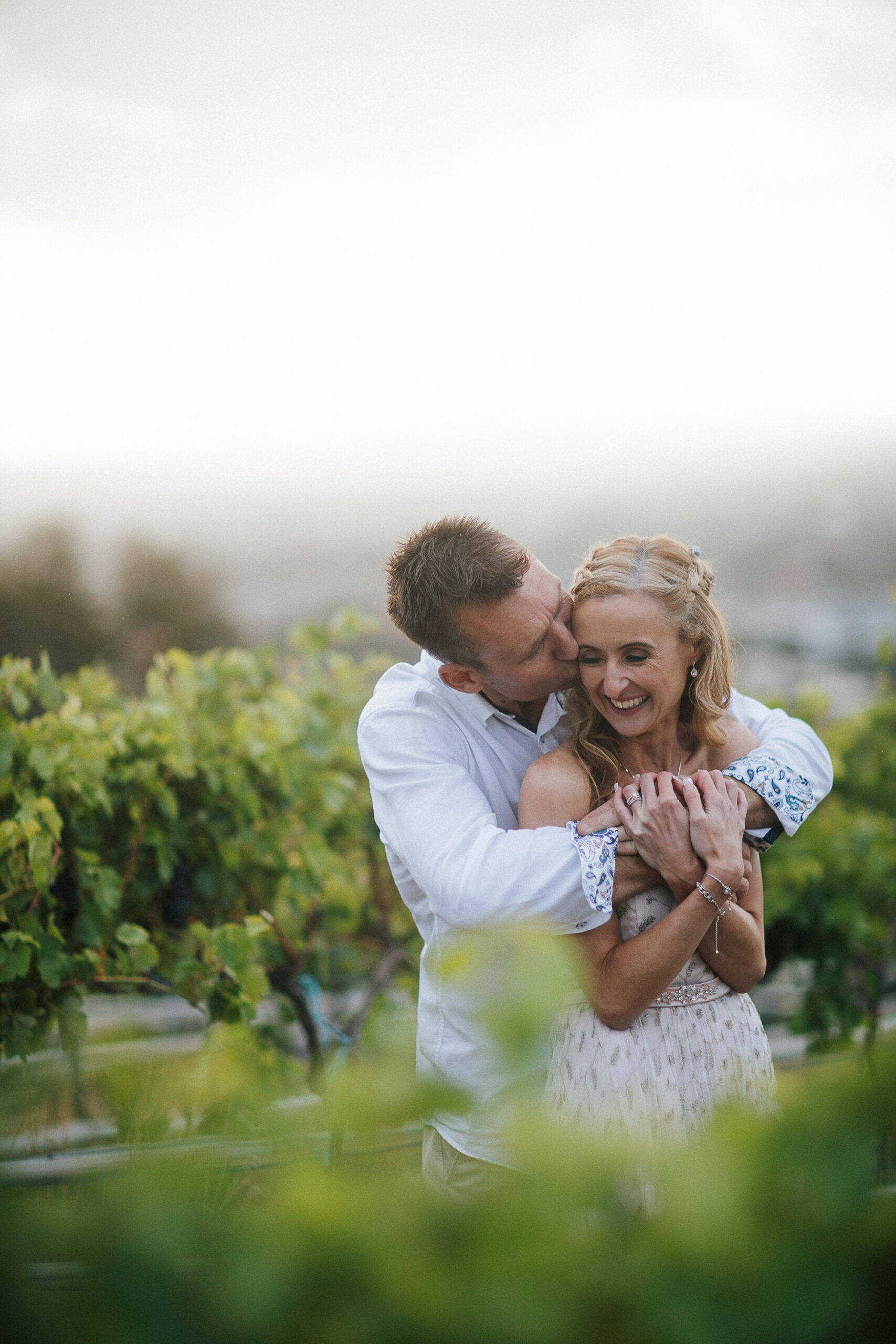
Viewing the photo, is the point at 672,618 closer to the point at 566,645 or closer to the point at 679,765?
the point at 566,645

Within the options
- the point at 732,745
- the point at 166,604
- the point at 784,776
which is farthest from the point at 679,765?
the point at 166,604

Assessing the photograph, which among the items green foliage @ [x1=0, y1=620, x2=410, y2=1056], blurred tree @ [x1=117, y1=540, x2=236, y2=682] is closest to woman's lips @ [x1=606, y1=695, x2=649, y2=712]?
green foliage @ [x1=0, y1=620, x2=410, y2=1056]

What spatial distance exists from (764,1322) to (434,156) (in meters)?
5.02

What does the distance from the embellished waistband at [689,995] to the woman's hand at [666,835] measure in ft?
0.87

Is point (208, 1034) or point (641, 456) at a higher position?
point (641, 456)

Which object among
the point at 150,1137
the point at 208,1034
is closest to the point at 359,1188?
the point at 150,1137

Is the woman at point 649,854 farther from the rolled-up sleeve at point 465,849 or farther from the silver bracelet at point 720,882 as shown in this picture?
the rolled-up sleeve at point 465,849

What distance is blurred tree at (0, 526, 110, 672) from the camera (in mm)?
6176

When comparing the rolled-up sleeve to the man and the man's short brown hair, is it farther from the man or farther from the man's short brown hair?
the man's short brown hair

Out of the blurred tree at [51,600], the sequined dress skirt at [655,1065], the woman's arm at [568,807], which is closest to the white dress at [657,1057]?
the sequined dress skirt at [655,1065]

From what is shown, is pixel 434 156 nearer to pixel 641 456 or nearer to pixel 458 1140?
pixel 641 456

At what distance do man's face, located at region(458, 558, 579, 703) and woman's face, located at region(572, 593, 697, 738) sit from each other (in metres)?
0.05

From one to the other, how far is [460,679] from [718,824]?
26.3 inches

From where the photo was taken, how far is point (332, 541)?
7.28 meters
